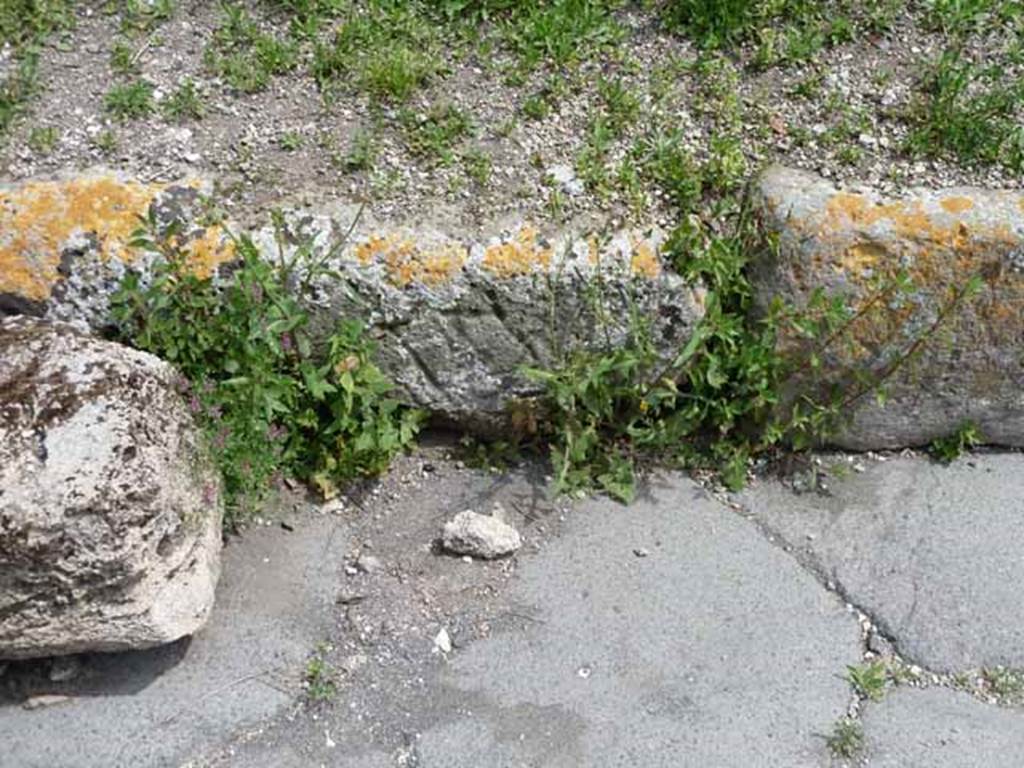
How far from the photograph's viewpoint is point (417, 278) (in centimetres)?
352

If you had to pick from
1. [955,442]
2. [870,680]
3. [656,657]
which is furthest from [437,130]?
[870,680]

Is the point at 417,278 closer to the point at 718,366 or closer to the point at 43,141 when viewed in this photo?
the point at 718,366

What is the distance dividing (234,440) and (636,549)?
1.15 m

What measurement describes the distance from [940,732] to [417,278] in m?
1.81

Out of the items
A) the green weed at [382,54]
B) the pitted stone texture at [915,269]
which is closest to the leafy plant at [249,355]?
the green weed at [382,54]

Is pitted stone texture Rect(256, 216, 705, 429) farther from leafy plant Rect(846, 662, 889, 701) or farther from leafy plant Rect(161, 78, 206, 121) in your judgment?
leafy plant Rect(846, 662, 889, 701)

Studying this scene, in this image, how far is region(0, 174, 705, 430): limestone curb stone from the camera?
137 inches

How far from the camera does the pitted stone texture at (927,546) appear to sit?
11.1 ft

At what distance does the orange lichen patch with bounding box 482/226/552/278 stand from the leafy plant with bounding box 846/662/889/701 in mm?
1366

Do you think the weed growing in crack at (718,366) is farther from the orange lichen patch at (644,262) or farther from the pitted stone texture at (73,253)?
the pitted stone texture at (73,253)

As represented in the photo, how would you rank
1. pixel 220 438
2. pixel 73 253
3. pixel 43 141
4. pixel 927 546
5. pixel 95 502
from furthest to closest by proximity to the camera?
pixel 43 141
pixel 927 546
pixel 73 253
pixel 220 438
pixel 95 502

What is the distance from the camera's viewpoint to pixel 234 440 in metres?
3.40

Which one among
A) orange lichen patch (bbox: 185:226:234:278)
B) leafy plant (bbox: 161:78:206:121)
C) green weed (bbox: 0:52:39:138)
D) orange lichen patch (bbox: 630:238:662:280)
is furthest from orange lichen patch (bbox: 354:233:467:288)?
green weed (bbox: 0:52:39:138)

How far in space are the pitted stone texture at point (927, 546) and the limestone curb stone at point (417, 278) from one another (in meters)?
0.67
